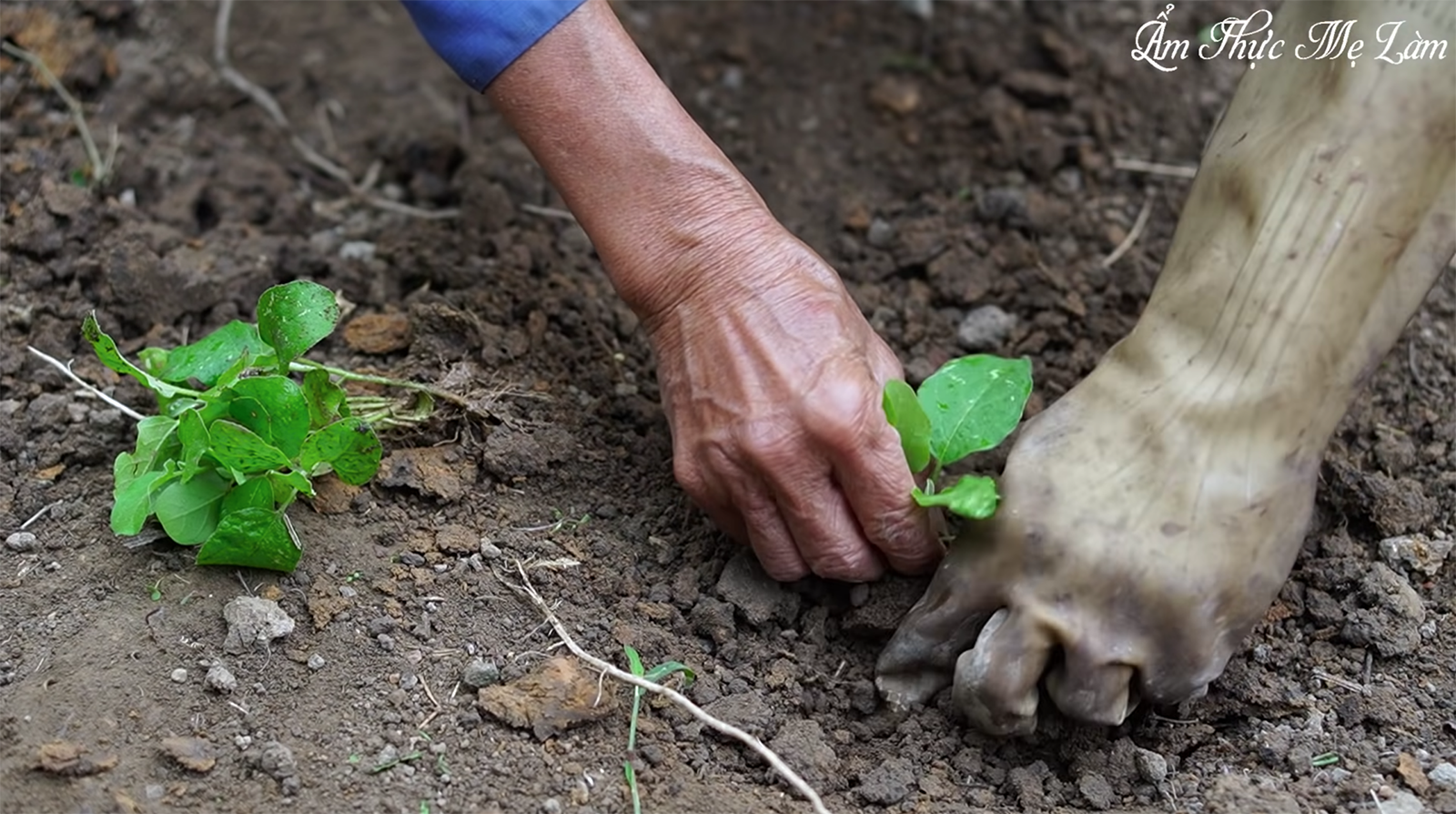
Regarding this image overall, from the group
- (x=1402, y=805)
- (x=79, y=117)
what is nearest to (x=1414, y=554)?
(x=1402, y=805)

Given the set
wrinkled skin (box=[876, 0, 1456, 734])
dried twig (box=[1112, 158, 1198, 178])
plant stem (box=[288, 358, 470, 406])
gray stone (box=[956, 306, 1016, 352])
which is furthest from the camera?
dried twig (box=[1112, 158, 1198, 178])

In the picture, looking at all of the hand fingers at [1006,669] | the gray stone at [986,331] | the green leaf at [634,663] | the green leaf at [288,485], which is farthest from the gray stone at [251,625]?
the gray stone at [986,331]

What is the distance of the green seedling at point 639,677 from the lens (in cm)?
141

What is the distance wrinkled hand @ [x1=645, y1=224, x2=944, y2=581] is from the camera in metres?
1.46

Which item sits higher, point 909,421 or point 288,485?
point 909,421

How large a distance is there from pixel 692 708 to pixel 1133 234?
1.16 metres

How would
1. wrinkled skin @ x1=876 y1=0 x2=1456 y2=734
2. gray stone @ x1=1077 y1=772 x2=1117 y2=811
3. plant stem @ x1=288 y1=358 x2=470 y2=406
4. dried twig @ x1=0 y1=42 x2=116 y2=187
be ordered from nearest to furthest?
wrinkled skin @ x1=876 y1=0 x2=1456 y2=734 → gray stone @ x1=1077 y1=772 x2=1117 y2=811 → plant stem @ x1=288 y1=358 x2=470 y2=406 → dried twig @ x1=0 y1=42 x2=116 y2=187

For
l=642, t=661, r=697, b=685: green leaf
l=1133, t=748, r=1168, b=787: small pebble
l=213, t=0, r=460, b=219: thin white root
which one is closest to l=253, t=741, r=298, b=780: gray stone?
l=642, t=661, r=697, b=685: green leaf

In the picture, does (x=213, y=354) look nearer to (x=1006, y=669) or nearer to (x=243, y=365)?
(x=243, y=365)

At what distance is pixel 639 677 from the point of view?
147 cm

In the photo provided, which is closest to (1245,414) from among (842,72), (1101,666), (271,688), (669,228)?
(1101,666)

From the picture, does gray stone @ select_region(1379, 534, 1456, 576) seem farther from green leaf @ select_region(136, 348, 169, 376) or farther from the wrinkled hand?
green leaf @ select_region(136, 348, 169, 376)

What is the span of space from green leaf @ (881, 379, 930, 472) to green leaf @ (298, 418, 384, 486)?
21.4 inches

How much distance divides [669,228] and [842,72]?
1.07m
